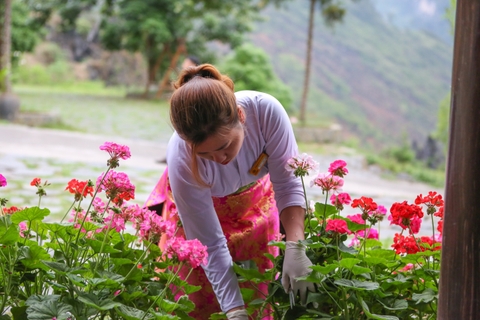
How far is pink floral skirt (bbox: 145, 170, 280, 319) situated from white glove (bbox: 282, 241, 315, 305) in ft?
1.28

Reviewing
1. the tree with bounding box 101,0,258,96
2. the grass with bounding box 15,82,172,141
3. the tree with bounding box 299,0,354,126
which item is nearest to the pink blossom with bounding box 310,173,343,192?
the grass with bounding box 15,82,172,141

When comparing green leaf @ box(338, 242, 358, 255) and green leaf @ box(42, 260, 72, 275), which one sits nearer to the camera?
green leaf @ box(42, 260, 72, 275)

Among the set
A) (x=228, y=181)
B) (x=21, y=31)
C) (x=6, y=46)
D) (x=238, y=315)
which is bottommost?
(x=238, y=315)

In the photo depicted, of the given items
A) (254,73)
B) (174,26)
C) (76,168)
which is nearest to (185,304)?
(76,168)

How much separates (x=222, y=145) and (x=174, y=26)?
12.8m

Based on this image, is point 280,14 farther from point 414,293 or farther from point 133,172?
point 414,293

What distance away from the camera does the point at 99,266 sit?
1511mm

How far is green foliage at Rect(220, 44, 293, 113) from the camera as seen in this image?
463 inches

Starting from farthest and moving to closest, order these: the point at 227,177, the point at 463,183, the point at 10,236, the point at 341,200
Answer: the point at 227,177
the point at 341,200
the point at 10,236
the point at 463,183

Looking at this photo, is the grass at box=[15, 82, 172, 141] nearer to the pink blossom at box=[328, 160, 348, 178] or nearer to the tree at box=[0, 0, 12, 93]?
the tree at box=[0, 0, 12, 93]

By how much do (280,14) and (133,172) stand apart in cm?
1685

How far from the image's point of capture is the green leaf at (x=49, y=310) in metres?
1.27

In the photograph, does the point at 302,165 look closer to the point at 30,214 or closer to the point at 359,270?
the point at 359,270

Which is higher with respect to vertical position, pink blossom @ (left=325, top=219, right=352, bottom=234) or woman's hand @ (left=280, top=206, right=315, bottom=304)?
pink blossom @ (left=325, top=219, right=352, bottom=234)
